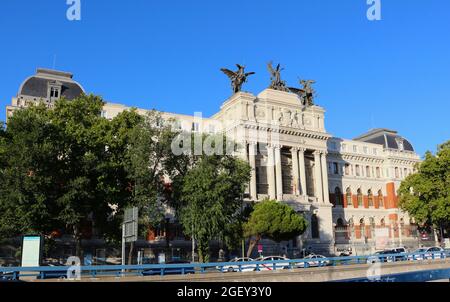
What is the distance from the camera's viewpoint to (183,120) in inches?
2537

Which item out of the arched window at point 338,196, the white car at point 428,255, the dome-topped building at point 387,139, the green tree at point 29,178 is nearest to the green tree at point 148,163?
the green tree at point 29,178

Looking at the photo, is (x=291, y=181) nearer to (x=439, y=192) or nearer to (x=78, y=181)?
(x=439, y=192)

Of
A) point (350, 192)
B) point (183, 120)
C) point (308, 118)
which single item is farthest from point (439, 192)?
point (183, 120)

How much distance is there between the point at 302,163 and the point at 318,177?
3973mm

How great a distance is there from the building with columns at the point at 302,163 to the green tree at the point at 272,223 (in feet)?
25.1

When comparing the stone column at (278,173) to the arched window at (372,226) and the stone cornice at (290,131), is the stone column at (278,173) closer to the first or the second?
the stone cornice at (290,131)

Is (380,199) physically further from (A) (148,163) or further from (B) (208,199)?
(A) (148,163)

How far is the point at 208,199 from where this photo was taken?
40469 mm

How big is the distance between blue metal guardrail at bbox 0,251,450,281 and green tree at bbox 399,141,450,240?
22.5m

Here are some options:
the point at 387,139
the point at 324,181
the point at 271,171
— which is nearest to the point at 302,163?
the point at 324,181

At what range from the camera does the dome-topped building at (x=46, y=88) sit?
5456 cm

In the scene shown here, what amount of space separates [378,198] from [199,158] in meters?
51.7

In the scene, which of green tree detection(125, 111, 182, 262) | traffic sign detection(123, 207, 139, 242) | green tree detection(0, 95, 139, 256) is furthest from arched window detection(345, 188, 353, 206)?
traffic sign detection(123, 207, 139, 242)

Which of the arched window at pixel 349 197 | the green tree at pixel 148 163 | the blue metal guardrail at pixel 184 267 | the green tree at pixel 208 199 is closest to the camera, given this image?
the blue metal guardrail at pixel 184 267
